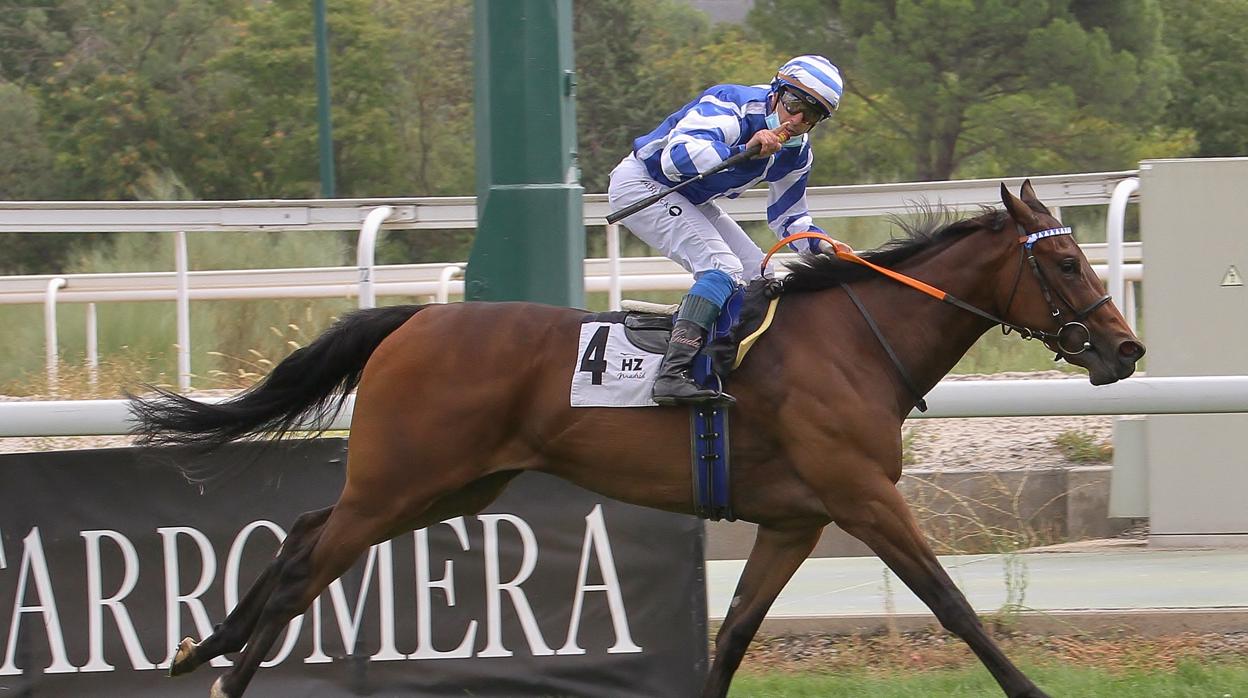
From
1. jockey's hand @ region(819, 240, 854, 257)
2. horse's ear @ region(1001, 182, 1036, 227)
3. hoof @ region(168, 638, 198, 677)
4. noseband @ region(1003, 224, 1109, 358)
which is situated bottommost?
hoof @ region(168, 638, 198, 677)

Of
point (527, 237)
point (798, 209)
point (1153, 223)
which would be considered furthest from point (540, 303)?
point (1153, 223)

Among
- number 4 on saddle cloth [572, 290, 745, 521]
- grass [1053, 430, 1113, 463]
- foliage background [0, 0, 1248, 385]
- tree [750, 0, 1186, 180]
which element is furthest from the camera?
tree [750, 0, 1186, 180]

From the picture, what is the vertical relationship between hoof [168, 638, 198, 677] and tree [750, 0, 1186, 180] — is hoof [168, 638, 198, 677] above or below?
below

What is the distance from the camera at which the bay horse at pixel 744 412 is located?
4.94 m

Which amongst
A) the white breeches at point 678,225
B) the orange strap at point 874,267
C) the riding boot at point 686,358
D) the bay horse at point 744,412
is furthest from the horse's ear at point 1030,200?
the riding boot at point 686,358

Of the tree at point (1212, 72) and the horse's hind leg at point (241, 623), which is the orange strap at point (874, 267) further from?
the tree at point (1212, 72)

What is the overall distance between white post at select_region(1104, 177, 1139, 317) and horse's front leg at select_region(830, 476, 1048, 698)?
8.08 feet

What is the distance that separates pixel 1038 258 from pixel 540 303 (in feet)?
5.60

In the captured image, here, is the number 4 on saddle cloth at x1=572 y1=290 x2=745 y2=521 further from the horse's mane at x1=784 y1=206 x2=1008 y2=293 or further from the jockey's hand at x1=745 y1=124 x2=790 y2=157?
the jockey's hand at x1=745 y1=124 x2=790 y2=157

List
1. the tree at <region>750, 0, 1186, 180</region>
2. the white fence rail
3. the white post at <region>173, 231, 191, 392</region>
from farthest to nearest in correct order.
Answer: the tree at <region>750, 0, 1186, 180</region>, the white post at <region>173, 231, 191, 392</region>, the white fence rail

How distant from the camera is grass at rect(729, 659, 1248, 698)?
515 centimetres

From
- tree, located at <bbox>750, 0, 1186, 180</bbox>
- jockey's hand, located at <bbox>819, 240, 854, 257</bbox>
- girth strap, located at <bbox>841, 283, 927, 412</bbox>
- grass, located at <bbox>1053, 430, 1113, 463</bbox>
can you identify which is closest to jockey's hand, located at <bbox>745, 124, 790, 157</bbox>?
jockey's hand, located at <bbox>819, 240, 854, 257</bbox>

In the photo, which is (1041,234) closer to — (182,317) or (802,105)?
(802,105)

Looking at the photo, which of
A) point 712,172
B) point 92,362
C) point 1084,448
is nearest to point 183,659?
point 712,172
